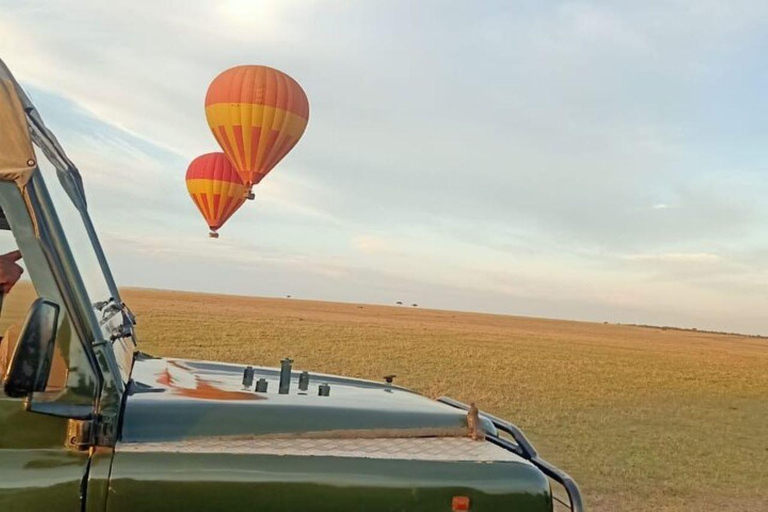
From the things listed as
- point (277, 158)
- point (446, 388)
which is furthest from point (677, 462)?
point (277, 158)

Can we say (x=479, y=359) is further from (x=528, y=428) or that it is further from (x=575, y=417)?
(x=528, y=428)

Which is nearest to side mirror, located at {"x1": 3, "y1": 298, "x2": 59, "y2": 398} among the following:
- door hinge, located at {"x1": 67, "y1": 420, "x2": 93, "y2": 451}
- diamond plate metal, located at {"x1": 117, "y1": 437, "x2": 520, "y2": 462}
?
door hinge, located at {"x1": 67, "y1": 420, "x2": 93, "y2": 451}

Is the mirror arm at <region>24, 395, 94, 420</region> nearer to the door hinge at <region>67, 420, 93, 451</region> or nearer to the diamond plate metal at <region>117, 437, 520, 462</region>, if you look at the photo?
the door hinge at <region>67, 420, 93, 451</region>

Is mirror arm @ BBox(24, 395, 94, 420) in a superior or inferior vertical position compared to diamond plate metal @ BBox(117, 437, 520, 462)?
superior

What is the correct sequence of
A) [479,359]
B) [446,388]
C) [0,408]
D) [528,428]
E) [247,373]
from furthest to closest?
[479,359]
[446,388]
[528,428]
[247,373]
[0,408]

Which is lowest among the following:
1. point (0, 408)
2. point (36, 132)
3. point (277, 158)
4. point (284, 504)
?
point (284, 504)

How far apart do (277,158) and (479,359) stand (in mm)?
9704

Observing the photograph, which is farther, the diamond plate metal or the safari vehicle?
the diamond plate metal

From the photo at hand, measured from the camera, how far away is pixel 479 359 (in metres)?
27.1

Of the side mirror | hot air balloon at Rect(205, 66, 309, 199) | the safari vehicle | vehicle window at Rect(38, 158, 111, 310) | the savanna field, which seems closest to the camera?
the side mirror

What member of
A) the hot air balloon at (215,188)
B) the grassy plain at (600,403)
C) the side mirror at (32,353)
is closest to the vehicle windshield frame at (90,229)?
the side mirror at (32,353)

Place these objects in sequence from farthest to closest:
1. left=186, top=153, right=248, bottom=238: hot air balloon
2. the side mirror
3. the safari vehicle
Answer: left=186, top=153, right=248, bottom=238: hot air balloon < the safari vehicle < the side mirror

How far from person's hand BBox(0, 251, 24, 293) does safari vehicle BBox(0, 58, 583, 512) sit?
0.04 metres

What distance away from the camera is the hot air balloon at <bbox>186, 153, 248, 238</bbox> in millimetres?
26250
